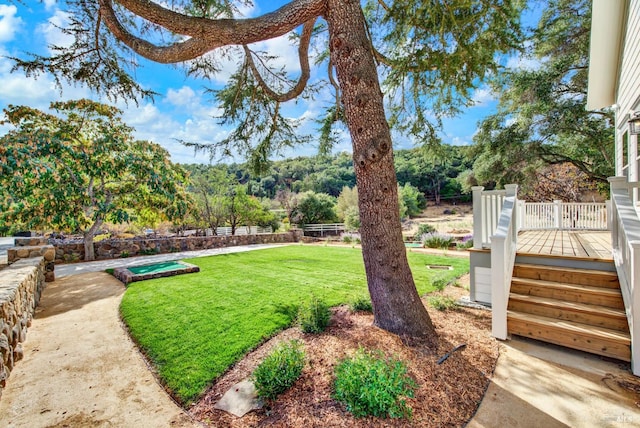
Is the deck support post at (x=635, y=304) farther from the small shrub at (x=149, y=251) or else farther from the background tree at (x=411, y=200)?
the background tree at (x=411, y=200)


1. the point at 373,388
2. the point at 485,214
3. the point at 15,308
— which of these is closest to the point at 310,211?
the point at 485,214

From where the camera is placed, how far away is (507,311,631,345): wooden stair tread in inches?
111

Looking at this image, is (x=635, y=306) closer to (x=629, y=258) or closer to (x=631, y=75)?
(x=629, y=258)

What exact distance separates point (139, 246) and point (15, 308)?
8.51 metres

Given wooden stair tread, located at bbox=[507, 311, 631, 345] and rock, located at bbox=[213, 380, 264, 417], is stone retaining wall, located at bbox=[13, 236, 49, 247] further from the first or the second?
wooden stair tread, located at bbox=[507, 311, 631, 345]

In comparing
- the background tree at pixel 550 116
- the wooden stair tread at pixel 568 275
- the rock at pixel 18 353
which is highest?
the background tree at pixel 550 116

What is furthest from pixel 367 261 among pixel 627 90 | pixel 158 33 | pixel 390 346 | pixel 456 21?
pixel 627 90

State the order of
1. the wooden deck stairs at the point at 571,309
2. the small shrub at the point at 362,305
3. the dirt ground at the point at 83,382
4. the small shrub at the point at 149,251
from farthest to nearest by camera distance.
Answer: the small shrub at the point at 149,251 < the small shrub at the point at 362,305 < the wooden deck stairs at the point at 571,309 < the dirt ground at the point at 83,382

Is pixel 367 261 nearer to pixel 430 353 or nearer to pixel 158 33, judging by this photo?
pixel 430 353

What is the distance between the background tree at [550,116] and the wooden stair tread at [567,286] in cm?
802

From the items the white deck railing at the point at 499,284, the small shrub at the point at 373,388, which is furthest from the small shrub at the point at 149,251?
the white deck railing at the point at 499,284

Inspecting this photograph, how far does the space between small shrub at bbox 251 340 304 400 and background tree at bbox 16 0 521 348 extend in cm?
116

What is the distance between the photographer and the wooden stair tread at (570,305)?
120 inches

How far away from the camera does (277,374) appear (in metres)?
2.33
